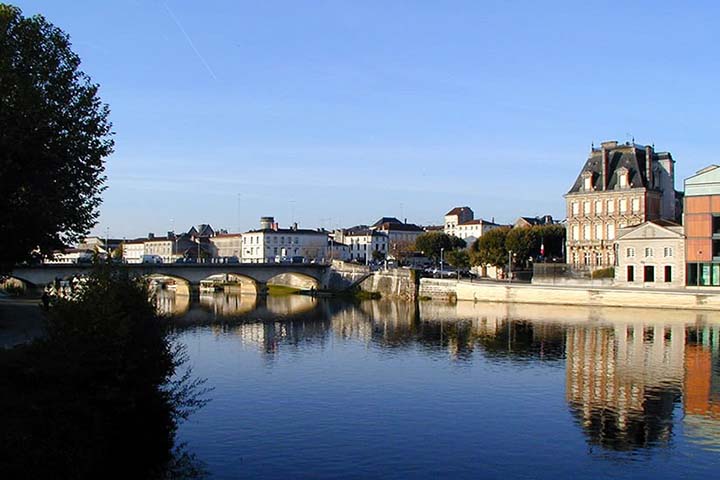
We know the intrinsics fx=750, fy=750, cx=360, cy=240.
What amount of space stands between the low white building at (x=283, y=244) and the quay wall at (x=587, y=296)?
72080mm

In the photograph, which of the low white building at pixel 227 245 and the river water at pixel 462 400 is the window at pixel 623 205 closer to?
the river water at pixel 462 400

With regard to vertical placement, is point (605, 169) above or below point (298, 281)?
above

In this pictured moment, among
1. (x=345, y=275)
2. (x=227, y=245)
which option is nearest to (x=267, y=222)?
(x=227, y=245)

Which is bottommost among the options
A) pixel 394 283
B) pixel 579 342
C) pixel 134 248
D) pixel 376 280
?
pixel 579 342

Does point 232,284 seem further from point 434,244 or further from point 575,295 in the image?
point 575,295

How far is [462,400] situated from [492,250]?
59.7 m

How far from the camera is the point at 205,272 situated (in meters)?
80.8

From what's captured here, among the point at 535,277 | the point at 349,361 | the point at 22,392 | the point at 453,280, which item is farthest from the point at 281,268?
the point at 22,392

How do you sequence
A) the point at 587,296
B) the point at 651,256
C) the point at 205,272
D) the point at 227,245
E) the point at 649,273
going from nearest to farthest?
1. the point at 587,296
2. the point at 651,256
3. the point at 649,273
4. the point at 205,272
5. the point at 227,245

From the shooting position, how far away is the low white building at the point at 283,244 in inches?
5748

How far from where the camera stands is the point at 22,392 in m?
20.1

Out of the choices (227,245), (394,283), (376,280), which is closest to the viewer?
(394,283)

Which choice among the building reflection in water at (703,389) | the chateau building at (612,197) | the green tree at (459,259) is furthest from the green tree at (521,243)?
the building reflection in water at (703,389)

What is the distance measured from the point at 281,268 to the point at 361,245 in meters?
68.4
